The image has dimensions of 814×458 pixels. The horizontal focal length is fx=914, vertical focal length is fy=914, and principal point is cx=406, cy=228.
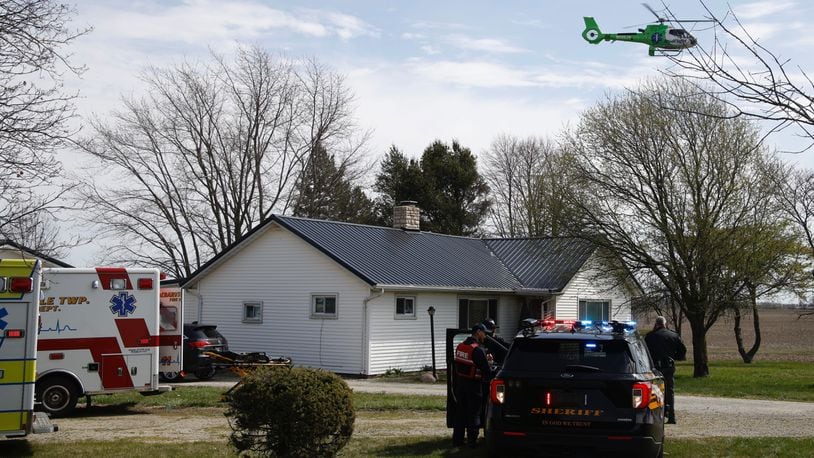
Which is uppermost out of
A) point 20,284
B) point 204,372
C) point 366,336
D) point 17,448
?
point 20,284

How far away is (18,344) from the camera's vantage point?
11.9 meters

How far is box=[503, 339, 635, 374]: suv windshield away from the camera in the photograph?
33.2 feet

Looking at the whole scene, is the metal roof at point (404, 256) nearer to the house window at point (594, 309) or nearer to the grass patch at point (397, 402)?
the house window at point (594, 309)

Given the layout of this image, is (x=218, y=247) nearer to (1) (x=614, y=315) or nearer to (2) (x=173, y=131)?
(2) (x=173, y=131)

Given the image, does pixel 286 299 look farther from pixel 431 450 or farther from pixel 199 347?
pixel 431 450

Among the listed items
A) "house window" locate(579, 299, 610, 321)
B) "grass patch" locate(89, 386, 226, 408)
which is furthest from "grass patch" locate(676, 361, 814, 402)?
"grass patch" locate(89, 386, 226, 408)

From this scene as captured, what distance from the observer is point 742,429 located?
15.0 meters

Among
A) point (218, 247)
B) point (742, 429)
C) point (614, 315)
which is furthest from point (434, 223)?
point (742, 429)

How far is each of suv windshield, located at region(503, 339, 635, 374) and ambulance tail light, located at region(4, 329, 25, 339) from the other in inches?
249

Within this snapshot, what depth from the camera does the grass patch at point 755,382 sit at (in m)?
23.3

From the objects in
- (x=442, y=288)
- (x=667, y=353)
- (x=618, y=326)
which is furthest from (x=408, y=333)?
(x=618, y=326)

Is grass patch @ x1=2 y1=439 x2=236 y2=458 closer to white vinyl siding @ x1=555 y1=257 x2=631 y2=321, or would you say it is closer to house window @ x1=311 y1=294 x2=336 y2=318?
house window @ x1=311 y1=294 x2=336 y2=318

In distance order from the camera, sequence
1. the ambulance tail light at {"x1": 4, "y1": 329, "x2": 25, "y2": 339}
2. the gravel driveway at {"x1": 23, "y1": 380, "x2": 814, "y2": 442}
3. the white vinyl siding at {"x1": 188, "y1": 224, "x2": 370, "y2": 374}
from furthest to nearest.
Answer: the white vinyl siding at {"x1": 188, "y1": 224, "x2": 370, "y2": 374}, the gravel driveway at {"x1": 23, "y1": 380, "x2": 814, "y2": 442}, the ambulance tail light at {"x1": 4, "y1": 329, "x2": 25, "y2": 339}

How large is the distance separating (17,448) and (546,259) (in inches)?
967
